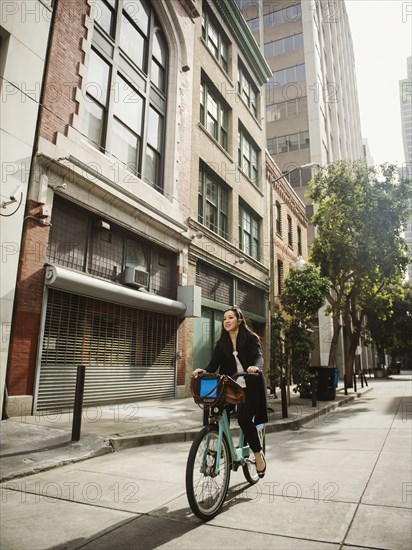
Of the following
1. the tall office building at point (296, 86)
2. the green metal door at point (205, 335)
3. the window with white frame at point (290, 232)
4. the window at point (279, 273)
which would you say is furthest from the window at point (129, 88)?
the tall office building at point (296, 86)

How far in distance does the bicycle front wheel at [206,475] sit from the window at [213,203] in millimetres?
12712

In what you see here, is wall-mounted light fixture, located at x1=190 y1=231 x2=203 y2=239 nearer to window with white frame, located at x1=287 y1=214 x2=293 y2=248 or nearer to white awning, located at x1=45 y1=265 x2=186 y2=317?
white awning, located at x1=45 y1=265 x2=186 y2=317

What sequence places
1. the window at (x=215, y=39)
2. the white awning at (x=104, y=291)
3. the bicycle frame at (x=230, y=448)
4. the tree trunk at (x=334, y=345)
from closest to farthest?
the bicycle frame at (x=230, y=448), the white awning at (x=104, y=291), the window at (x=215, y=39), the tree trunk at (x=334, y=345)

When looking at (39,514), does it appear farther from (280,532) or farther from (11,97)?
(11,97)

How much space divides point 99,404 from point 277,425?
4.27 meters

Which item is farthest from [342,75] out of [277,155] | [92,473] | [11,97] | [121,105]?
[92,473]

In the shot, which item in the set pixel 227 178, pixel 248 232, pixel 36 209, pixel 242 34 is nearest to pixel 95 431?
pixel 36 209

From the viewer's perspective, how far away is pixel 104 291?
984 centimetres

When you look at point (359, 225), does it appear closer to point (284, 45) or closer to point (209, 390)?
point (209, 390)

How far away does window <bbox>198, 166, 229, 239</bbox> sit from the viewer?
16.3 metres

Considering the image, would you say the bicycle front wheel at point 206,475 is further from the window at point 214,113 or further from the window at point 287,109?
the window at point 287,109

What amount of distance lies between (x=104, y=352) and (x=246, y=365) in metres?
6.74

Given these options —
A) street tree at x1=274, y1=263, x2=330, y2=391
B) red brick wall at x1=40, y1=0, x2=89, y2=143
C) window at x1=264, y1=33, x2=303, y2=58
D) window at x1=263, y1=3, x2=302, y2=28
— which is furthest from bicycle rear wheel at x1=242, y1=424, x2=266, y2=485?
window at x1=263, y1=3, x2=302, y2=28

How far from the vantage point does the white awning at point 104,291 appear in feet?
28.3
